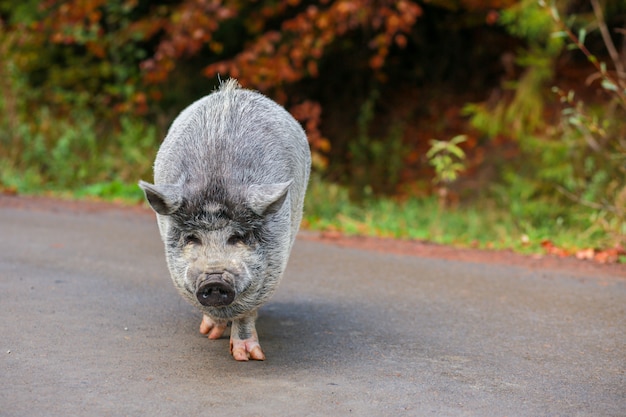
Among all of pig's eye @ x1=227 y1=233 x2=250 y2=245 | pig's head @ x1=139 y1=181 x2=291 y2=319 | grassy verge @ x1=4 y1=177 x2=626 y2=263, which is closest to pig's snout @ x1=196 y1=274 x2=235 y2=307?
pig's head @ x1=139 y1=181 x2=291 y2=319

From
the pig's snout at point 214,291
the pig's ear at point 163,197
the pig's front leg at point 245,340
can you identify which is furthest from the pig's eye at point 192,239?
the pig's front leg at point 245,340

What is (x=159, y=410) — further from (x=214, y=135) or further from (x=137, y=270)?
(x=137, y=270)

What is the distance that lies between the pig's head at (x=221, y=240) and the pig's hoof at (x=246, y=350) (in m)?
0.33

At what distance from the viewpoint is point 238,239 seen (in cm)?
578

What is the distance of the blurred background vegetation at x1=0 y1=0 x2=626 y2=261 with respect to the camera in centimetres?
1264

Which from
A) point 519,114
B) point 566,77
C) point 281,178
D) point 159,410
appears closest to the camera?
point 159,410

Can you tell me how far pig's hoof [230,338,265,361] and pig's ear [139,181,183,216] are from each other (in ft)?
3.59

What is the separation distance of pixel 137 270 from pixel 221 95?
2.65m

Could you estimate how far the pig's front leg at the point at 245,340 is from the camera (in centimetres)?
615

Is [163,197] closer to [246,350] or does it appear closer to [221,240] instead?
[221,240]

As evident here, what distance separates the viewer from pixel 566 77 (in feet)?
57.5

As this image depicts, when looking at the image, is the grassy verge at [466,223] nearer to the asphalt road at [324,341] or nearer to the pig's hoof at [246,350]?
the asphalt road at [324,341]

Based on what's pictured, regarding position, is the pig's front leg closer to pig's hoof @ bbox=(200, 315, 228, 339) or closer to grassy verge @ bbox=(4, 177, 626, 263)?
pig's hoof @ bbox=(200, 315, 228, 339)

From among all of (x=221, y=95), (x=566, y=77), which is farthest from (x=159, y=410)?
(x=566, y=77)
